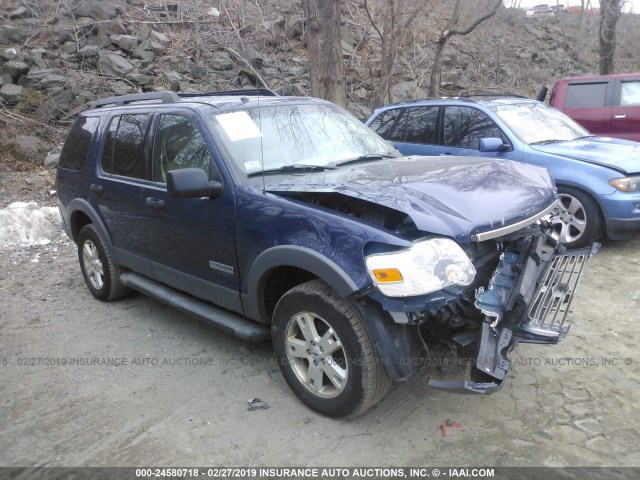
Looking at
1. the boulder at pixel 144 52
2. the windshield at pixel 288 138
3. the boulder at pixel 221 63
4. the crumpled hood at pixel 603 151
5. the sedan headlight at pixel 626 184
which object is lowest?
the sedan headlight at pixel 626 184

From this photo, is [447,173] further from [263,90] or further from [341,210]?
[263,90]

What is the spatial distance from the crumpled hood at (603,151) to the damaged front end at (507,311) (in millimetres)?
3197

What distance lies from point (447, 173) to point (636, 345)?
206cm

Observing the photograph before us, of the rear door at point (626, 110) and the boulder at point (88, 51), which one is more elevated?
the boulder at point (88, 51)

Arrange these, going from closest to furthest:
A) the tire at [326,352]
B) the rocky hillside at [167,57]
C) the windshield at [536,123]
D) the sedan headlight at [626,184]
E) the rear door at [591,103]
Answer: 1. the tire at [326,352]
2. the sedan headlight at [626,184]
3. the windshield at [536,123]
4. the rear door at [591,103]
5. the rocky hillside at [167,57]

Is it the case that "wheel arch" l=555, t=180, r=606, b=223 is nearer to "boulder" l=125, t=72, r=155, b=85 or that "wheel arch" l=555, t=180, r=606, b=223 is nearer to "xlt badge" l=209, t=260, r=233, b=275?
"xlt badge" l=209, t=260, r=233, b=275

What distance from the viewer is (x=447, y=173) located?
11.3 feet

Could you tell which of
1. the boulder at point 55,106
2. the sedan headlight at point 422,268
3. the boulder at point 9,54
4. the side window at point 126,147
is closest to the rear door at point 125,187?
the side window at point 126,147

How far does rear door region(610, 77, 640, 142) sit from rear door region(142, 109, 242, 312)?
812cm

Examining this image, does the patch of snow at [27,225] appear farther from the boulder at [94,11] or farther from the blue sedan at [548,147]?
the boulder at [94,11]

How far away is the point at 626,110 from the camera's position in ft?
29.6

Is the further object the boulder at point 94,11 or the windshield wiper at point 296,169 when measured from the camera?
the boulder at point 94,11

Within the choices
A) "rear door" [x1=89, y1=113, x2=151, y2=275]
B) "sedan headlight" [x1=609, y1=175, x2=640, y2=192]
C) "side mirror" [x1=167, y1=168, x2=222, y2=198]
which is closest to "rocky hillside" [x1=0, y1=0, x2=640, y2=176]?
"rear door" [x1=89, y1=113, x2=151, y2=275]

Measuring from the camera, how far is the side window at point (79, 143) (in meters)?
5.17
